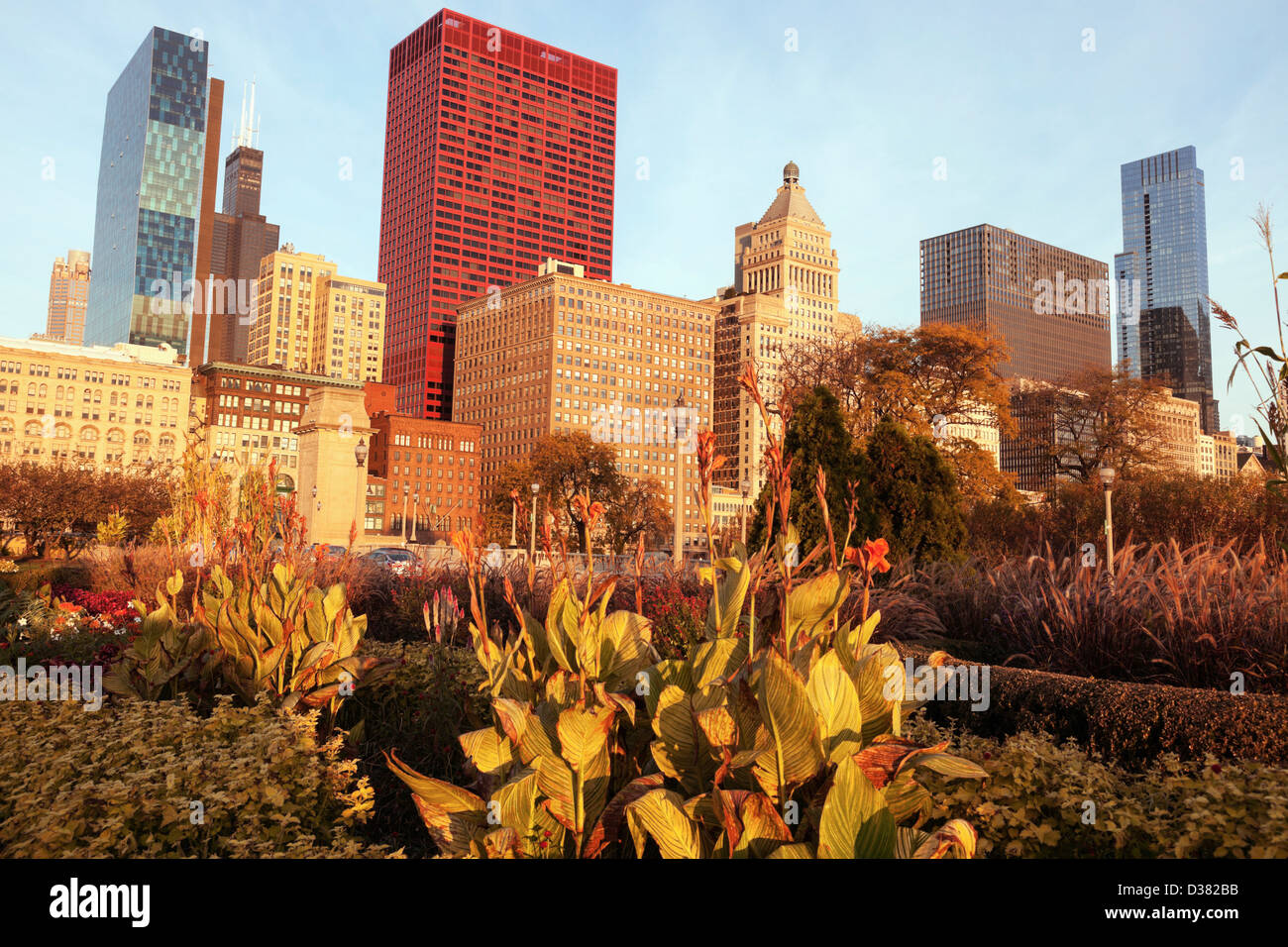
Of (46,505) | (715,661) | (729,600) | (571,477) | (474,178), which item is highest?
(474,178)

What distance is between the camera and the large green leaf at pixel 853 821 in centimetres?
247

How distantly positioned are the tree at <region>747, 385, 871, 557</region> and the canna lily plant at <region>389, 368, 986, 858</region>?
827 cm

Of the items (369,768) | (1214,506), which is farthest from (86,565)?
(1214,506)

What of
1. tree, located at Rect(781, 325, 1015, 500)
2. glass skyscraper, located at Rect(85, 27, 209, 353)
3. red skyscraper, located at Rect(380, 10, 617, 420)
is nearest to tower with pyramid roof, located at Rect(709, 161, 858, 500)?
red skyscraper, located at Rect(380, 10, 617, 420)

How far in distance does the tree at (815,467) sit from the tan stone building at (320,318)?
569ft

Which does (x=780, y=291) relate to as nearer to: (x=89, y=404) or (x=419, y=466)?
(x=419, y=466)

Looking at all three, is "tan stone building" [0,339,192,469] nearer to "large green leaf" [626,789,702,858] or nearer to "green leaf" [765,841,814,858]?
"large green leaf" [626,789,702,858]

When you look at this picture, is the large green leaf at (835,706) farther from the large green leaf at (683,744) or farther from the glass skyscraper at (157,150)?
the glass skyscraper at (157,150)

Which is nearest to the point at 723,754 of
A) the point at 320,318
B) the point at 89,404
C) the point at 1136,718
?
the point at 1136,718

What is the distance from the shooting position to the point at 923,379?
105ft

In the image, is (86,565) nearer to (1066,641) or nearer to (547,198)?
(1066,641)

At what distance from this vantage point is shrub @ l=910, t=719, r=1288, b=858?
2.99m

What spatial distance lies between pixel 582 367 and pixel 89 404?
72657 millimetres
